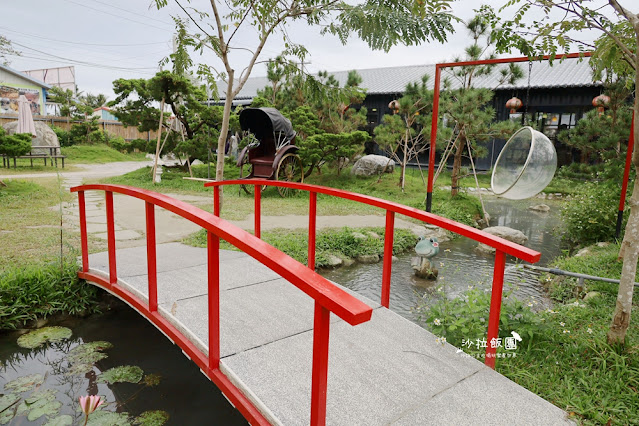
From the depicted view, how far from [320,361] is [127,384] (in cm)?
181

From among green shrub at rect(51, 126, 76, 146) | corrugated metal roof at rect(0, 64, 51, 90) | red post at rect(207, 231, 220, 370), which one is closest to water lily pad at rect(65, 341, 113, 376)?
red post at rect(207, 231, 220, 370)

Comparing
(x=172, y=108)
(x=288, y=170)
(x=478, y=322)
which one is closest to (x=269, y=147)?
(x=288, y=170)

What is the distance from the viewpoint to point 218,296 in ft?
6.15

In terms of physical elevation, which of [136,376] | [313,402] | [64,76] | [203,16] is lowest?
[136,376]

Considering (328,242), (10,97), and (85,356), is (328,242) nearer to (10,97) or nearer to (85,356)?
(85,356)

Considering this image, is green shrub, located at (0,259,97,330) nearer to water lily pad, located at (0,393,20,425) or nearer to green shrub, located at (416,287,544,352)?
water lily pad, located at (0,393,20,425)

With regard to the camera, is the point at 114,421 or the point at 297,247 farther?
the point at 297,247

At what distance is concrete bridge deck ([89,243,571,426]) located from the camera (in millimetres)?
1711

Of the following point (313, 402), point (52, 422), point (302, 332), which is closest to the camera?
point (313, 402)

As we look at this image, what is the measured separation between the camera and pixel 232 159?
11.5 m

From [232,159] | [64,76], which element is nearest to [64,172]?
[232,159]

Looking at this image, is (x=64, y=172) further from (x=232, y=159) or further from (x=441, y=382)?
(x=441, y=382)

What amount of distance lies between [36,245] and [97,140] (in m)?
16.7

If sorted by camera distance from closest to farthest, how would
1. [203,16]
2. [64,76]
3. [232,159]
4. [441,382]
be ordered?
[441,382]
[203,16]
[232,159]
[64,76]
